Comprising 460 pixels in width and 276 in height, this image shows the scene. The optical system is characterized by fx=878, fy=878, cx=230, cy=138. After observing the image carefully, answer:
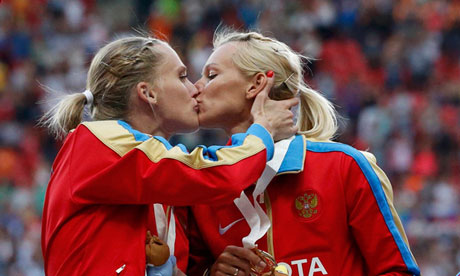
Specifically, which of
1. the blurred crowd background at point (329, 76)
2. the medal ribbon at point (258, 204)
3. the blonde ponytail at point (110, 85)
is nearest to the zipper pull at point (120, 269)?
the medal ribbon at point (258, 204)

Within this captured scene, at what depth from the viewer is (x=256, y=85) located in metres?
3.45

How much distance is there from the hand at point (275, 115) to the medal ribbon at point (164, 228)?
48 cm

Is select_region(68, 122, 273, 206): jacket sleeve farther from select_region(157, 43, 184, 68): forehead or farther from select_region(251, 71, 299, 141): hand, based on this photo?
select_region(157, 43, 184, 68): forehead

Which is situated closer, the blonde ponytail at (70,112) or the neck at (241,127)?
the blonde ponytail at (70,112)

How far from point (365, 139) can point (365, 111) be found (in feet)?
1.32

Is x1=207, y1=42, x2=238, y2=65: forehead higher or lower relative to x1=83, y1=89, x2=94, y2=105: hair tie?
higher

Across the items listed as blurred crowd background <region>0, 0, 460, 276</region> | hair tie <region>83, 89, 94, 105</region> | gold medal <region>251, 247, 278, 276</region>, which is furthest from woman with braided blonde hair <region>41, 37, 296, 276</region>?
blurred crowd background <region>0, 0, 460, 276</region>

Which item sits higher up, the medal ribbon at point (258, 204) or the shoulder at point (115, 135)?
the shoulder at point (115, 135)

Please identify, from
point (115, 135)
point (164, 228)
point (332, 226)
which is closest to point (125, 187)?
point (115, 135)

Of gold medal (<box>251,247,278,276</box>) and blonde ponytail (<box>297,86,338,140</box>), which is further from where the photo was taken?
blonde ponytail (<box>297,86,338,140</box>)

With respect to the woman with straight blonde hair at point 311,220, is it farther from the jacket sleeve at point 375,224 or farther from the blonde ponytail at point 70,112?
the blonde ponytail at point 70,112

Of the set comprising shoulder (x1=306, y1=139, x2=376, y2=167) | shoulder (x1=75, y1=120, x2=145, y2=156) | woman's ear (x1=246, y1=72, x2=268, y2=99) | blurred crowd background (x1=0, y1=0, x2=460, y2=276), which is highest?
woman's ear (x1=246, y1=72, x2=268, y2=99)

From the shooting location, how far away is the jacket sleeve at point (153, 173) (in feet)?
9.55

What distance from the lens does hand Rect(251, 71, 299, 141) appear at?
3.25m
